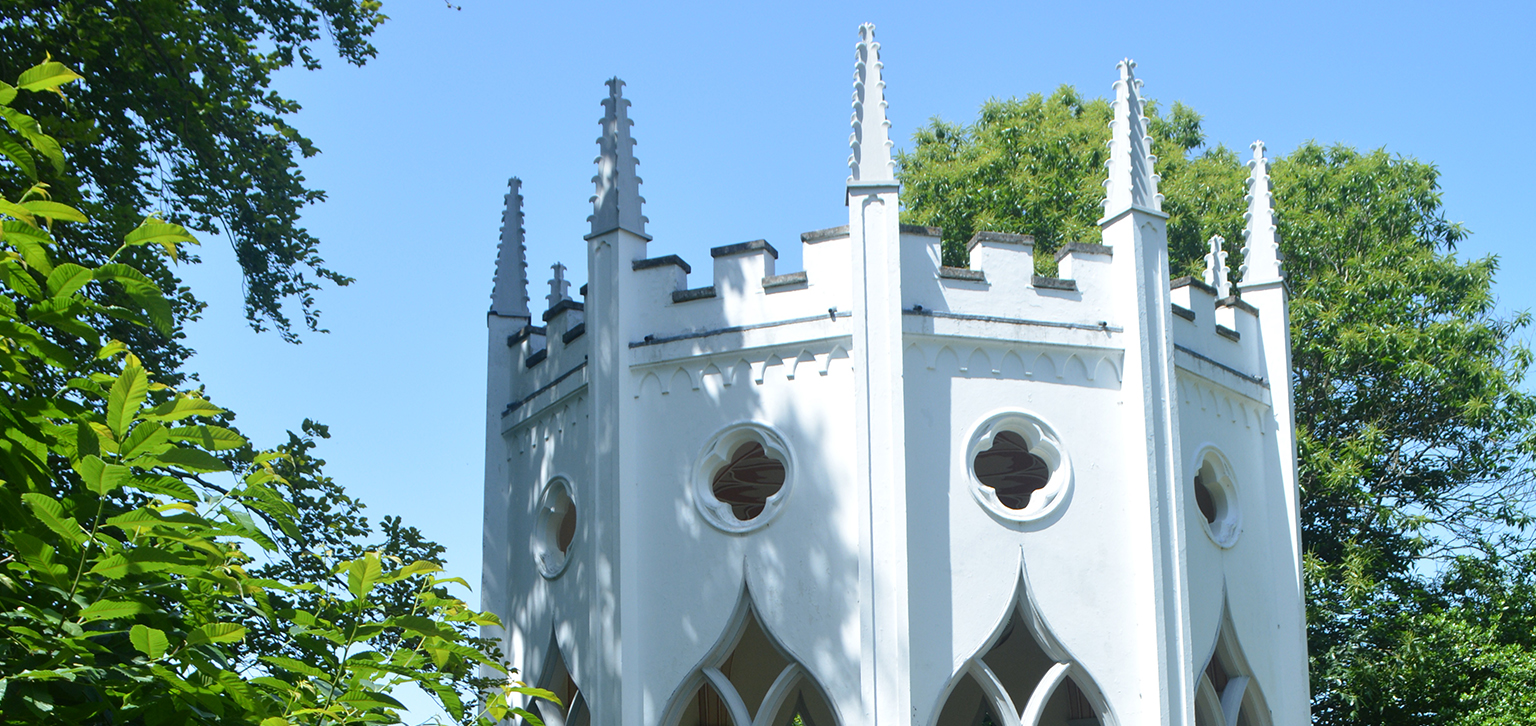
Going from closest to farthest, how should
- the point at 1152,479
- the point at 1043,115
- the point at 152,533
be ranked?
1. the point at 152,533
2. the point at 1152,479
3. the point at 1043,115

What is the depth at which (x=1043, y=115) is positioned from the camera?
24891 mm

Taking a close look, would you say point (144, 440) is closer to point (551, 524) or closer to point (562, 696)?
point (551, 524)

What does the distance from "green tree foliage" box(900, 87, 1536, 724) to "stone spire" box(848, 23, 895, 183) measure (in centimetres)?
1128

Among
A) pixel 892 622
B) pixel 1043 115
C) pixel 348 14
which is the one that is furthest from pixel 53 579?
pixel 1043 115

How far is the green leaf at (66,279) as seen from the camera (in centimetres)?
334

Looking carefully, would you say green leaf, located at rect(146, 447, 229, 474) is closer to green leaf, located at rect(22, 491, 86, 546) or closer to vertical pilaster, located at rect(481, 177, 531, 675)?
green leaf, located at rect(22, 491, 86, 546)

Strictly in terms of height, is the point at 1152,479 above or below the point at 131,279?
above

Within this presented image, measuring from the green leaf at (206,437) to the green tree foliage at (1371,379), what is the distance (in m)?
17.4

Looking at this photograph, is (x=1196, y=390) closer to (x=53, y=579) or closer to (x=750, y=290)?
(x=750, y=290)

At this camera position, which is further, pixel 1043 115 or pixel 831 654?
pixel 1043 115

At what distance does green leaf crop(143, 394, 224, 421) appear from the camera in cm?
340

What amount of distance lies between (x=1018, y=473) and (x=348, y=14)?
340 inches

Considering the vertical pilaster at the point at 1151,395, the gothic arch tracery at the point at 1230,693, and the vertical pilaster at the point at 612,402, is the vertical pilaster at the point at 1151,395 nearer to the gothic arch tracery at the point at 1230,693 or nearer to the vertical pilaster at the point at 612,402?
the gothic arch tracery at the point at 1230,693

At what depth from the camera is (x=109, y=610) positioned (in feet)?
A: 10.3
